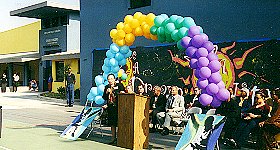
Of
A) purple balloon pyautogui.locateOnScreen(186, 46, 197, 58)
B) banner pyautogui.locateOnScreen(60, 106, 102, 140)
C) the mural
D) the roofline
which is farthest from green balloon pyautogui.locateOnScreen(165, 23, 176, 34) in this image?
the roofline

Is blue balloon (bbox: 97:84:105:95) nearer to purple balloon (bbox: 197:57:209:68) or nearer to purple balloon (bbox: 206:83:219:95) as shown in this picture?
purple balloon (bbox: 197:57:209:68)

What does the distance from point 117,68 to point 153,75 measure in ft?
17.2

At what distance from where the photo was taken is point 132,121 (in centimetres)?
926

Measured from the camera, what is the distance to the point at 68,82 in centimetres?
2019

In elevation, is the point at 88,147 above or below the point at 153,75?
below

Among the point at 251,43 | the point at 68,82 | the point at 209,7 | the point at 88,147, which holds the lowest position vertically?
the point at 88,147

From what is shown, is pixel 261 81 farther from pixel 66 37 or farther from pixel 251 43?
pixel 66 37

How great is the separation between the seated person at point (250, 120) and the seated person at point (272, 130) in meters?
0.72

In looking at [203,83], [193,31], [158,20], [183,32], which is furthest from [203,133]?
[158,20]

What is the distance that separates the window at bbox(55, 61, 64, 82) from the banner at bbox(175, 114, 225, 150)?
21766 mm

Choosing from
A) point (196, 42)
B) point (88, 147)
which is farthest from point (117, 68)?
point (196, 42)

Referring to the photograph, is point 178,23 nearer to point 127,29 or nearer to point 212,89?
point 212,89

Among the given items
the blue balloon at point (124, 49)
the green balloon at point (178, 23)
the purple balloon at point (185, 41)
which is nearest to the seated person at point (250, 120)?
the purple balloon at point (185, 41)

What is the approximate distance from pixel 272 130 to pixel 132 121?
10.4ft
